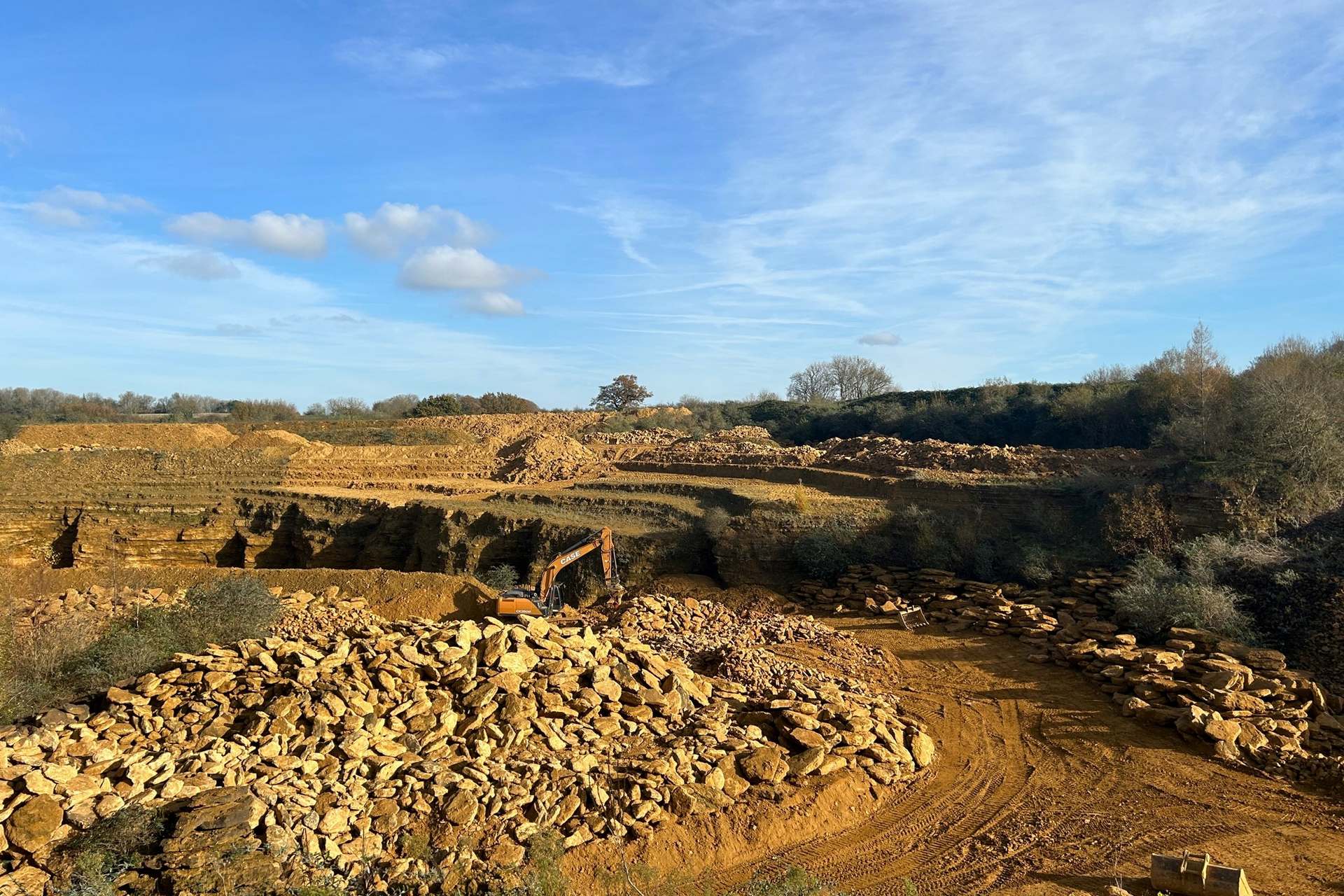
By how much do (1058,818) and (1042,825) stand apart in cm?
28

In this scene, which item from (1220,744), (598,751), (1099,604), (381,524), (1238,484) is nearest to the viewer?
(598,751)

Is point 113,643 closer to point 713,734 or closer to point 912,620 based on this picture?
point 713,734

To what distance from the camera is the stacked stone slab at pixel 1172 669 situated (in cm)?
938

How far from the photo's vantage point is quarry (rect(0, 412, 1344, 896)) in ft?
22.2

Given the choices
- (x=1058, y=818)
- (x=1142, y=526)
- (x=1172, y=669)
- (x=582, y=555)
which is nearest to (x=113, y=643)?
(x=582, y=555)

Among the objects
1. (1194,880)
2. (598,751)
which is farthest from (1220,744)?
(598,751)

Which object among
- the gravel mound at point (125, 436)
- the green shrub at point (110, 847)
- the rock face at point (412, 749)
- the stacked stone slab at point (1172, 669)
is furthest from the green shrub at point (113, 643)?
the gravel mound at point (125, 436)

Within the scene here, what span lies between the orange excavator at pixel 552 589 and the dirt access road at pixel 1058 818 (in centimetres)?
559

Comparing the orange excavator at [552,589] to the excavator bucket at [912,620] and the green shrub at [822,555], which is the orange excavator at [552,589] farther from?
the excavator bucket at [912,620]

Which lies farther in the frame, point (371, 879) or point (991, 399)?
point (991, 399)

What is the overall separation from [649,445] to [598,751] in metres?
24.9

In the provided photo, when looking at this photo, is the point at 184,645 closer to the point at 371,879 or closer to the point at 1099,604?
the point at 371,879

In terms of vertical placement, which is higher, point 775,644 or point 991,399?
point 991,399

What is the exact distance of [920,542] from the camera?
17.3 meters
